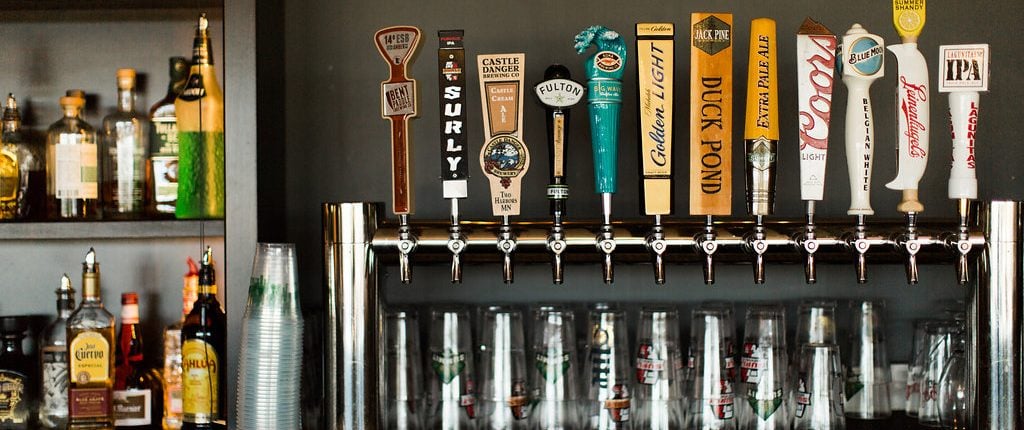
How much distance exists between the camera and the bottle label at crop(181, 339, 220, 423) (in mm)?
1648

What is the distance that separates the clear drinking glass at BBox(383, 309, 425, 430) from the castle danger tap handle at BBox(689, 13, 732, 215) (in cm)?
53

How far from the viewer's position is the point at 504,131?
1.50m

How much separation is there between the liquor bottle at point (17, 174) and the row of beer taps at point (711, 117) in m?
0.79

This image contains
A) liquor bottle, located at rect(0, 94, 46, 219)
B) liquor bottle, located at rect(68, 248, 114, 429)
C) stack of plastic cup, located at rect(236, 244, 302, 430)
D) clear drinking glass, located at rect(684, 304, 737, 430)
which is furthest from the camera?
liquor bottle, located at rect(0, 94, 46, 219)

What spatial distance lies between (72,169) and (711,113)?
1.14m

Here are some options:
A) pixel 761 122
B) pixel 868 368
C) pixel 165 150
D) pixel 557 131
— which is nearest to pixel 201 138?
pixel 165 150

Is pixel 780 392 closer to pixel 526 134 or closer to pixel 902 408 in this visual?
pixel 902 408

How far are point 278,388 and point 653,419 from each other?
60 centimetres

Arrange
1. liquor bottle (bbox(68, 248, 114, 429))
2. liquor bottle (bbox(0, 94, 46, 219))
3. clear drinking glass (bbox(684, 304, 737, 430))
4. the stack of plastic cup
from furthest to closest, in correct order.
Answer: liquor bottle (bbox(0, 94, 46, 219))
liquor bottle (bbox(68, 248, 114, 429))
clear drinking glass (bbox(684, 304, 737, 430))
the stack of plastic cup

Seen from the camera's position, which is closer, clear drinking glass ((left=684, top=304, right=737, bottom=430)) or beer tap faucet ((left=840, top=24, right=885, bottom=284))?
beer tap faucet ((left=840, top=24, right=885, bottom=284))

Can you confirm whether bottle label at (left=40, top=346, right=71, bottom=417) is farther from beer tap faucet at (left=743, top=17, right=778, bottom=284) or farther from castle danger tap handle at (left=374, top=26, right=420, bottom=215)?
beer tap faucet at (left=743, top=17, right=778, bottom=284)

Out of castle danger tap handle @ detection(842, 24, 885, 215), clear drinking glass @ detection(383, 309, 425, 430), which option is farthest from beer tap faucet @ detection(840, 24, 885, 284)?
clear drinking glass @ detection(383, 309, 425, 430)

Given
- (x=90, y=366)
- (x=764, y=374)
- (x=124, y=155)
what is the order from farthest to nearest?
1. (x=124, y=155)
2. (x=90, y=366)
3. (x=764, y=374)

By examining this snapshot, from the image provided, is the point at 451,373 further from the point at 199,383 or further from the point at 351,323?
the point at 199,383
